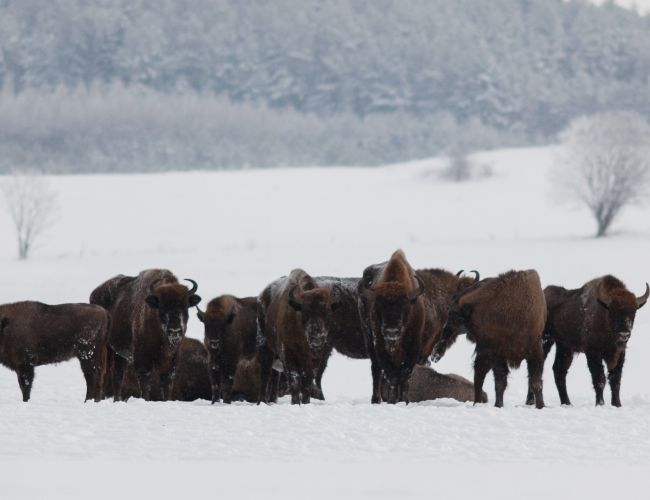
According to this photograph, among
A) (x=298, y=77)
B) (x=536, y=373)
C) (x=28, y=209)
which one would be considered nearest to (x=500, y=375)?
(x=536, y=373)

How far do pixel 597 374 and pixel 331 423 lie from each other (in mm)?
3705

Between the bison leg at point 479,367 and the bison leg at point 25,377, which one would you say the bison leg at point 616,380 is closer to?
the bison leg at point 479,367

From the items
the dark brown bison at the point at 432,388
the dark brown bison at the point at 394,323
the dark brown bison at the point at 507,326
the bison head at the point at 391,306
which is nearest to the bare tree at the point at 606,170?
the dark brown bison at the point at 432,388

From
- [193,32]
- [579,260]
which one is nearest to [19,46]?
[193,32]

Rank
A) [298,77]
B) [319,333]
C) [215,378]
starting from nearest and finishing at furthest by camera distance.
A: [319,333]
[215,378]
[298,77]

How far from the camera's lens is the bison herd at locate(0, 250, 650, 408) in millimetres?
13133

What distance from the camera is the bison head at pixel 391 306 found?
41.9 ft

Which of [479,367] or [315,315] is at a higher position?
[315,315]

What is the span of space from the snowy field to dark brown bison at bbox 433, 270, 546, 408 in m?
0.47

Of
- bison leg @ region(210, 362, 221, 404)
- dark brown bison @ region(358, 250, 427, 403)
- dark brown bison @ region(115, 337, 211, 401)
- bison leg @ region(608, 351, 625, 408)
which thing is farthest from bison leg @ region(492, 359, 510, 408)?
dark brown bison @ region(115, 337, 211, 401)

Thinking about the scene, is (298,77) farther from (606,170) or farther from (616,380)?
(616,380)

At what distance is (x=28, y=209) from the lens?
211ft

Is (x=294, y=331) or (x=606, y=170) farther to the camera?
(x=606, y=170)

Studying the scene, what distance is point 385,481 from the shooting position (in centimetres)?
901
